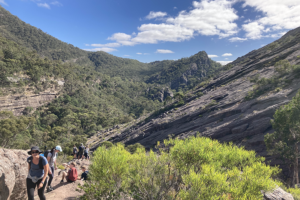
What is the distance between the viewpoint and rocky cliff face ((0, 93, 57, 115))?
62.4 metres

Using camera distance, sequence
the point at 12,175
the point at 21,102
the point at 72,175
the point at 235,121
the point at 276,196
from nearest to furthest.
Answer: the point at 12,175
the point at 276,196
the point at 72,175
the point at 235,121
the point at 21,102

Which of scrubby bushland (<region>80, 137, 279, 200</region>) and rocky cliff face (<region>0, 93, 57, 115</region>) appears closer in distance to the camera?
scrubby bushland (<region>80, 137, 279, 200</region>)

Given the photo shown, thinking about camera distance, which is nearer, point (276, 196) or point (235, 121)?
point (276, 196)

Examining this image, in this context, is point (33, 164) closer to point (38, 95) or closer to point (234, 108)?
point (234, 108)

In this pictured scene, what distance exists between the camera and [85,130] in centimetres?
8525

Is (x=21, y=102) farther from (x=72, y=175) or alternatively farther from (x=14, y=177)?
(x=14, y=177)

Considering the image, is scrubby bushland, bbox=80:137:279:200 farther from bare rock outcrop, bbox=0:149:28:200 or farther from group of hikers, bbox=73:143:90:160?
group of hikers, bbox=73:143:90:160

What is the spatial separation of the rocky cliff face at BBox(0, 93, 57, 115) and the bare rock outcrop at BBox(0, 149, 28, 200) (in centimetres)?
7537

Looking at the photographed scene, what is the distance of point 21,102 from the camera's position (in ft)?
226

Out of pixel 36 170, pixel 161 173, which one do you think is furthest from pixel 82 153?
pixel 36 170

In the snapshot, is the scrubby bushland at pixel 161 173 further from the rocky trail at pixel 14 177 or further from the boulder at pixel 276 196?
the rocky trail at pixel 14 177

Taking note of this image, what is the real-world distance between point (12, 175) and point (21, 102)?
273ft

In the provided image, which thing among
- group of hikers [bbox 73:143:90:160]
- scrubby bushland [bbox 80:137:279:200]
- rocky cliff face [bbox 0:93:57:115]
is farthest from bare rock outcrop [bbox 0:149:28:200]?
rocky cliff face [bbox 0:93:57:115]

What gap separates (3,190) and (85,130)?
86.9m
